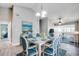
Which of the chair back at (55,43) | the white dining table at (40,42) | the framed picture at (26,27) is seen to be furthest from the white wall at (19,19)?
the chair back at (55,43)

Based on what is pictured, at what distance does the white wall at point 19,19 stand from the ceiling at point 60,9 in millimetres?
129

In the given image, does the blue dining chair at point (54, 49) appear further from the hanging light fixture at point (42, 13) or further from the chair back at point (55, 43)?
the hanging light fixture at point (42, 13)

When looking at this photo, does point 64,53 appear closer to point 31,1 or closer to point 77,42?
point 77,42

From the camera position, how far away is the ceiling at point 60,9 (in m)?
2.90

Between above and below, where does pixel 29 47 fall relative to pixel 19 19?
below

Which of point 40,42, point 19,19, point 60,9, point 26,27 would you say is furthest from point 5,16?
point 60,9

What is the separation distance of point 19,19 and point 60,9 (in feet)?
3.60

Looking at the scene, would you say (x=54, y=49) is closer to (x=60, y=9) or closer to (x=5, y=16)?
(x=60, y=9)

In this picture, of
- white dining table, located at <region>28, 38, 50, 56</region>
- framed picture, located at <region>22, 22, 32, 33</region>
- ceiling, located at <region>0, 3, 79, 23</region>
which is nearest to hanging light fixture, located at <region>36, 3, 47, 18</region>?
ceiling, located at <region>0, 3, 79, 23</region>

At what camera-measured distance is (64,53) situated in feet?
9.61

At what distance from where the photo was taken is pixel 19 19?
117 inches

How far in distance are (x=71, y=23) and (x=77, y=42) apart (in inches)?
20.0

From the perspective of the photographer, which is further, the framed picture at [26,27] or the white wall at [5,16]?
the framed picture at [26,27]

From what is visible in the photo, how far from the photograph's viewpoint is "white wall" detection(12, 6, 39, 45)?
2.96m
